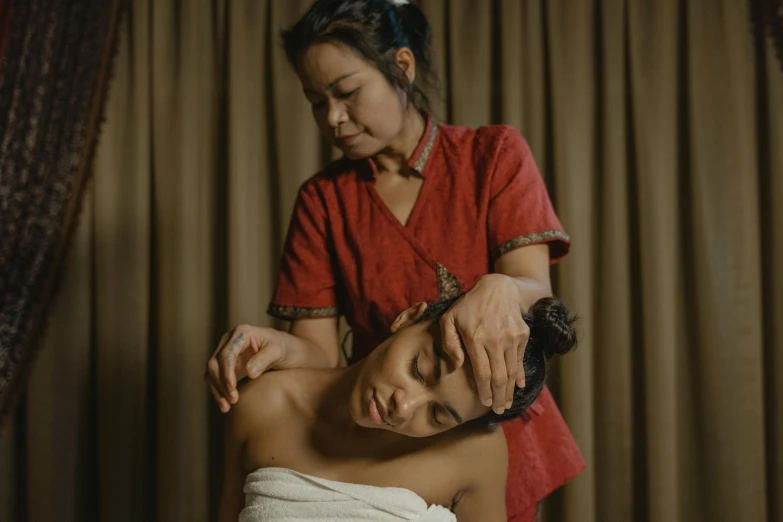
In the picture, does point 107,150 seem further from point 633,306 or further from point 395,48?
point 633,306

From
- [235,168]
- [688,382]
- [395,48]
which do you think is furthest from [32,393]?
[688,382]

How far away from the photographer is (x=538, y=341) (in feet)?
3.67

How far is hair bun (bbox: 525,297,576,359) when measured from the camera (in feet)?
3.47

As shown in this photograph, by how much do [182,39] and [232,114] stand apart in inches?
12.0

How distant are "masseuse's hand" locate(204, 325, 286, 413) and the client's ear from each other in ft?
0.71

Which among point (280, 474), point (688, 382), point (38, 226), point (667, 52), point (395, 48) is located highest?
point (667, 52)

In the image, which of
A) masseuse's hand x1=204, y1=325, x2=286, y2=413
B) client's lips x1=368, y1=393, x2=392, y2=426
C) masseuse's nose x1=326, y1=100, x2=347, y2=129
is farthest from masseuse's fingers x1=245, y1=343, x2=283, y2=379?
masseuse's nose x1=326, y1=100, x2=347, y2=129

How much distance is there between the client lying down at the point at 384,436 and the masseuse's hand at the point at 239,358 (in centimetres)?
9

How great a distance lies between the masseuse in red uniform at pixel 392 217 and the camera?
1.21 m

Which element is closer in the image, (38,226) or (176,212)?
(38,226)

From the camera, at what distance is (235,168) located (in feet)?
7.18

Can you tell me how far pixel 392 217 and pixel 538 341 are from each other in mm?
372

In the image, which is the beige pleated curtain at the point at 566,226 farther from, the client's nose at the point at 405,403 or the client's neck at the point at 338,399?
the client's nose at the point at 405,403

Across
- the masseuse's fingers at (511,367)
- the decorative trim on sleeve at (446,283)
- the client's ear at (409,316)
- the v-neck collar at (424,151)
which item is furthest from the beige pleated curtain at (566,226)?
the masseuse's fingers at (511,367)
